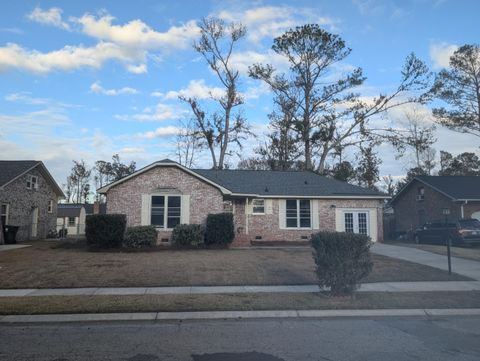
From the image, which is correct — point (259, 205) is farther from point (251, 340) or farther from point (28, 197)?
point (251, 340)

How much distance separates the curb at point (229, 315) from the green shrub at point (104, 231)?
1253 cm

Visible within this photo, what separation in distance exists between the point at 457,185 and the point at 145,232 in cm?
2376

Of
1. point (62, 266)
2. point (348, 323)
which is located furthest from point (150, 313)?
point (62, 266)

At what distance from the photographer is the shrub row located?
21469mm

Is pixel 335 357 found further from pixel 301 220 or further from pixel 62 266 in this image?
pixel 301 220

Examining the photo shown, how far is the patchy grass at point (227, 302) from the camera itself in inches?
373

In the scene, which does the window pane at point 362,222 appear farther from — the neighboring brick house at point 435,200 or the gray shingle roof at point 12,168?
the gray shingle roof at point 12,168

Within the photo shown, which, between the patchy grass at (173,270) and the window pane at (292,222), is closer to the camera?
the patchy grass at (173,270)

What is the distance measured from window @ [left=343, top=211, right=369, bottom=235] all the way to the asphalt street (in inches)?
758

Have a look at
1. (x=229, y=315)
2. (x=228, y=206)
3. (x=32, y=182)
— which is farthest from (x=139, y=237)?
(x=32, y=182)

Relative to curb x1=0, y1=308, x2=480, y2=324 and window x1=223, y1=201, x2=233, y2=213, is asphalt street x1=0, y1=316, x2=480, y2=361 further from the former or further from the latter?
window x1=223, y1=201, x2=233, y2=213

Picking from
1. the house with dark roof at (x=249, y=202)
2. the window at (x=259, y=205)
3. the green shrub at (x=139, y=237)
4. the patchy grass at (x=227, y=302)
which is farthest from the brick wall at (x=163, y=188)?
the patchy grass at (x=227, y=302)

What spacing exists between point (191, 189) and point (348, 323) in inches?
647

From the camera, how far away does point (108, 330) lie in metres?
8.10
